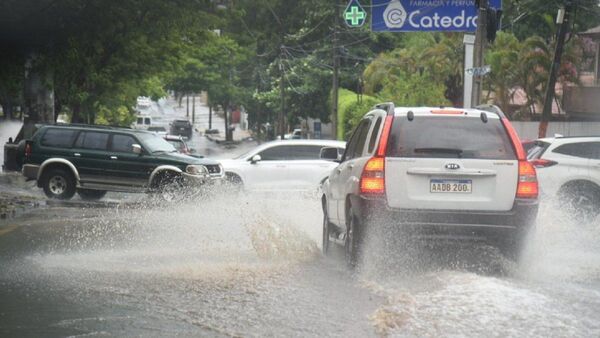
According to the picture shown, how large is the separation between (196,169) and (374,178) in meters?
11.5

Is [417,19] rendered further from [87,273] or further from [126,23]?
[87,273]

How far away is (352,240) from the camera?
358 inches

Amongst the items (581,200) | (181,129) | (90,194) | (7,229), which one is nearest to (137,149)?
(90,194)

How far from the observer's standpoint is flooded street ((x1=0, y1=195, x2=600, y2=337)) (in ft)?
Answer: 21.9

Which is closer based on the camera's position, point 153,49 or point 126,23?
point 126,23

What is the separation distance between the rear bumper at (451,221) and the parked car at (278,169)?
12.2m

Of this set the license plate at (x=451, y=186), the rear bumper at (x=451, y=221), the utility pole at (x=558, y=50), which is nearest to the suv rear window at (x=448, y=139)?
the license plate at (x=451, y=186)

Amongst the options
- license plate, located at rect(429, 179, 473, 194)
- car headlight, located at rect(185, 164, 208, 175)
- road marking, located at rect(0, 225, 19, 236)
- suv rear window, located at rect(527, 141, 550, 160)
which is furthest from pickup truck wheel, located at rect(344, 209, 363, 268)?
car headlight, located at rect(185, 164, 208, 175)

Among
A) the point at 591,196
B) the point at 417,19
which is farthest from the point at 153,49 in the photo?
the point at 591,196

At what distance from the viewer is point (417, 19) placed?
24.0 m

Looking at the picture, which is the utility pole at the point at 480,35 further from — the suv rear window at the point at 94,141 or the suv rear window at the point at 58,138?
the suv rear window at the point at 58,138

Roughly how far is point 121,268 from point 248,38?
26724 mm

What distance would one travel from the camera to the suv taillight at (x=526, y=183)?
863 centimetres

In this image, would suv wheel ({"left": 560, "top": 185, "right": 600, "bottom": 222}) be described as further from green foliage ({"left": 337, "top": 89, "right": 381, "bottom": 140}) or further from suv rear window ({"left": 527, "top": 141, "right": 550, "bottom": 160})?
green foliage ({"left": 337, "top": 89, "right": 381, "bottom": 140})
